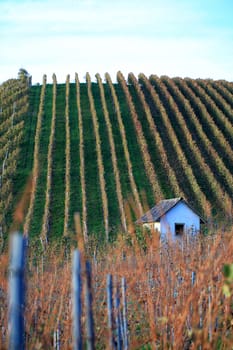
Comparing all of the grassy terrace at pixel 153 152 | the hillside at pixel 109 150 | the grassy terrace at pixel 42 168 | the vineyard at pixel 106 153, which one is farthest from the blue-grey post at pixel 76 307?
the grassy terrace at pixel 153 152

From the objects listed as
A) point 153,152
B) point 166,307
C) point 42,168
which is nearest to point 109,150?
point 153,152

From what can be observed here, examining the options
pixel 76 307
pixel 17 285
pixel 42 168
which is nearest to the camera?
pixel 17 285

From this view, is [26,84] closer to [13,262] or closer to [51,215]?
[51,215]

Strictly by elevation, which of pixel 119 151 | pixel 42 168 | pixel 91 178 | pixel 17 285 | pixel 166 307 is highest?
pixel 119 151

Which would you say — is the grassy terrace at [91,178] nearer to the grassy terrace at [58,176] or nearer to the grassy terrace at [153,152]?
the grassy terrace at [58,176]

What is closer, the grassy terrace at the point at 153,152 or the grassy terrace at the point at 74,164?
the grassy terrace at the point at 74,164

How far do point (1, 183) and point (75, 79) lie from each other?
22621 mm

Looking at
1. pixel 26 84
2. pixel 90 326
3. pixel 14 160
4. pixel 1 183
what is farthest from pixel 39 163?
pixel 90 326

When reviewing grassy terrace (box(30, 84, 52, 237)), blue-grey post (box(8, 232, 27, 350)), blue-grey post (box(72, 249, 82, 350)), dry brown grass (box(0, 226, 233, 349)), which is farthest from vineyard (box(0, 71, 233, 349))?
blue-grey post (box(8, 232, 27, 350))

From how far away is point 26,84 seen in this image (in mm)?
52875

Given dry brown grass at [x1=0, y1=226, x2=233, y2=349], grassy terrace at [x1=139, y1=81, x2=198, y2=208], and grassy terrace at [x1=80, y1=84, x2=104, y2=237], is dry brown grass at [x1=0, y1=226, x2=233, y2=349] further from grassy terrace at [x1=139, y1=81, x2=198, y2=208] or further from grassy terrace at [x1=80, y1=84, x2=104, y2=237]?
grassy terrace at [x1=139, y1=81, x2=198, y2=208]

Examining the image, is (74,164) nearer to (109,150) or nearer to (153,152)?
(109,150)

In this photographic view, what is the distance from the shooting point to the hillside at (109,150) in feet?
105

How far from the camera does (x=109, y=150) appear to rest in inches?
1538
